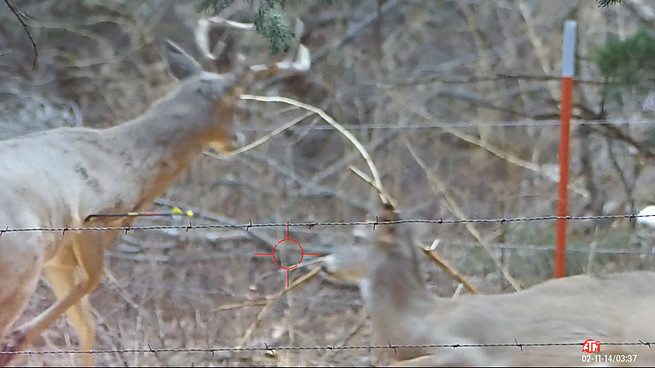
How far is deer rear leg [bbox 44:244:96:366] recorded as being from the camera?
6.25 feet

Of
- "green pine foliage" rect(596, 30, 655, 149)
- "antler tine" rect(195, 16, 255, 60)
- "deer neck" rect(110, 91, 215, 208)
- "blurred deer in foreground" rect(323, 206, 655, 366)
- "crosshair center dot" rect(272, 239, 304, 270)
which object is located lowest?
"blurred deer in foreground" rect(323, 206, 655, 366)

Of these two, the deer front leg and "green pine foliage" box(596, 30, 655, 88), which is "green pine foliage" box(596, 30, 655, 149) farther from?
the deer front leg

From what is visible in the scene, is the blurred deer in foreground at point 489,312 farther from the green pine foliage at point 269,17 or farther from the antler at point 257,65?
the antler at point 257,65

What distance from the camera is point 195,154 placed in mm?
2248

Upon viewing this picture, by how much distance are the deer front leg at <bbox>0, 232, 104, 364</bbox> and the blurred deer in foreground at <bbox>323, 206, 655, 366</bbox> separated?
1.89ft

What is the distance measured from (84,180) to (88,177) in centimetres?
2

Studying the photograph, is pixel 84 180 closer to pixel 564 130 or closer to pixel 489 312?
pixel 489 312

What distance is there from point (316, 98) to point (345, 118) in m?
0.17

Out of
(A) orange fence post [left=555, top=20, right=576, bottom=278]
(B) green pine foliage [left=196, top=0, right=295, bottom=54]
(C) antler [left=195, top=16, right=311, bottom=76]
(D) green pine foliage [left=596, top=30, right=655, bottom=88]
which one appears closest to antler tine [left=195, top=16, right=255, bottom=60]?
(C) antler [left=195, top=16, right=311, bottom=76]

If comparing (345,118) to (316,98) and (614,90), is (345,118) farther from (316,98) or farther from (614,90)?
(614,90)

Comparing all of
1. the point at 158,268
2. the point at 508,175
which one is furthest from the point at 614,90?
the point at 158,268

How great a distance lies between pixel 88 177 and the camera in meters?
1.94

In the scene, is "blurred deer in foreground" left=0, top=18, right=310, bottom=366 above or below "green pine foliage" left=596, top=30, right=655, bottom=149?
below

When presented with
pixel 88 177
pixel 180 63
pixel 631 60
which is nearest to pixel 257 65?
pixel 180 63
